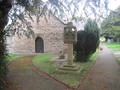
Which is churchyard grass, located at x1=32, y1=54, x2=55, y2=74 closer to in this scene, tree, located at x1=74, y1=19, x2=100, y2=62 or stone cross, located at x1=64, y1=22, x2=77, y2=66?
stone cross, located at x1=64, y1=22, x2=77, y2=66

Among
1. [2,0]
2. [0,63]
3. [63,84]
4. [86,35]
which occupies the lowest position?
[63,84]

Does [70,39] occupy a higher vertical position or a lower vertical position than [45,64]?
higher

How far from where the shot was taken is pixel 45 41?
28031mm

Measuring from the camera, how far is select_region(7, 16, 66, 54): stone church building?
2711cm

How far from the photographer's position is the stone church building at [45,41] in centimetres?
2711

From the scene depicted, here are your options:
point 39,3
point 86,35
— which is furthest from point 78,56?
point 39,3

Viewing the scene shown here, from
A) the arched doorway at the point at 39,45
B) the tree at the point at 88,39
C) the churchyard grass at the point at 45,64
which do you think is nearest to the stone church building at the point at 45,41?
the arched doorway at the point at 39,45

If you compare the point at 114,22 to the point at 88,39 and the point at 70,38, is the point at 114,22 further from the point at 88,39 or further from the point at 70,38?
the point at 70,38

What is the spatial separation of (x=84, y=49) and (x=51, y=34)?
10.8 m

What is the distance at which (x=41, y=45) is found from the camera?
94.2ft

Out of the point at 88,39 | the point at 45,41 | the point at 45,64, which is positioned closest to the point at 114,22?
the point at 88,39

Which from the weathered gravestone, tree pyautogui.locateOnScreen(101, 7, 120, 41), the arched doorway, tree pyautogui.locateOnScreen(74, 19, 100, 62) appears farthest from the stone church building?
the weathered gravestone

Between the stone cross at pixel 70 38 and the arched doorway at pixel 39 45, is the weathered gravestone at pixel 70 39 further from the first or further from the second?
the arched doorway at pixel 39 45

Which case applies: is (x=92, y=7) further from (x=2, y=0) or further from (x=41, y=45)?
(x=41, y=45)
